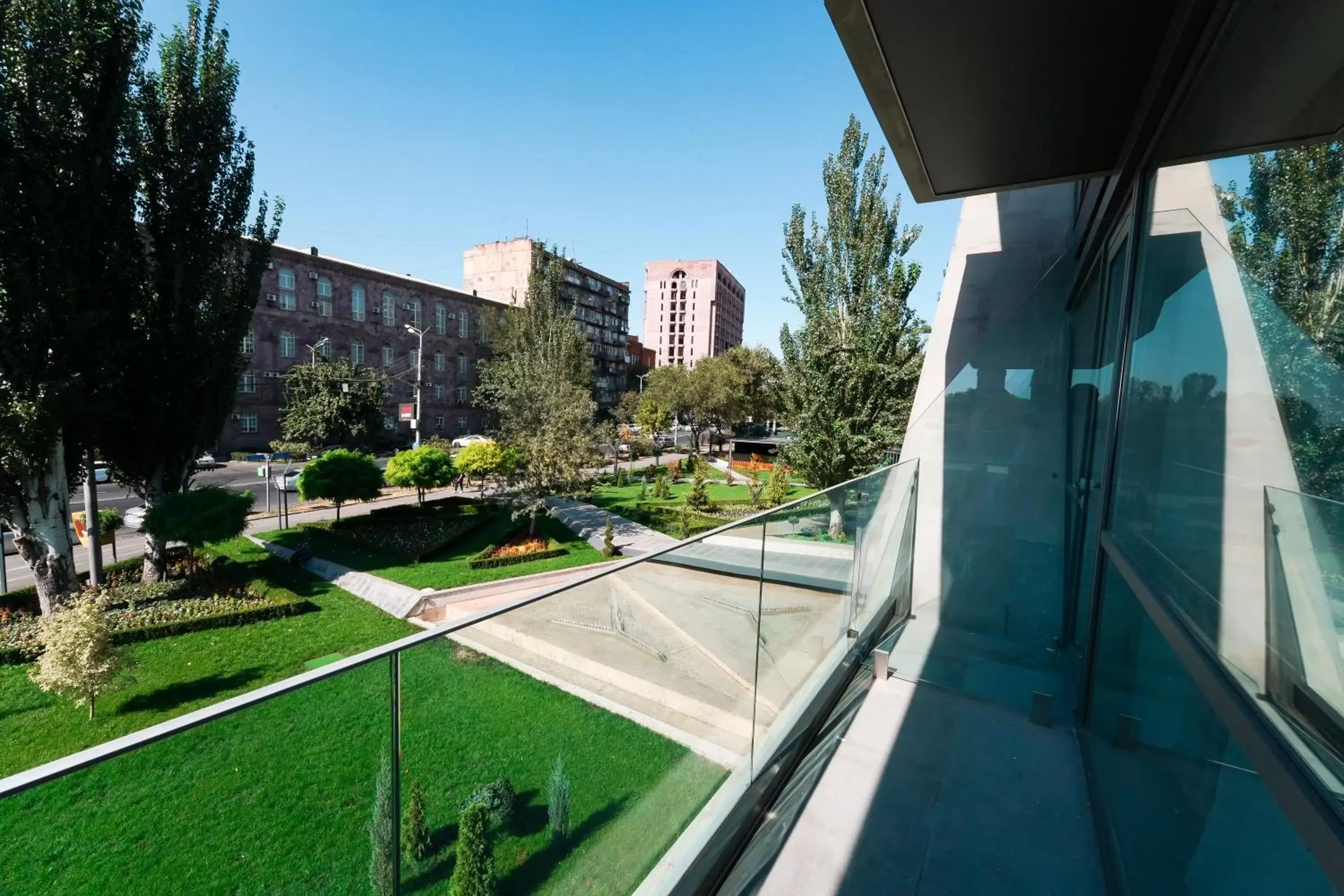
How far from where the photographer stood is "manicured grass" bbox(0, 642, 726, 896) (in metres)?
1.02

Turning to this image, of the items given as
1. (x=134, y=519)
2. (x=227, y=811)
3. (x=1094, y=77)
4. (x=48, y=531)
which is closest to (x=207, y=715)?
(x=227, y=811)

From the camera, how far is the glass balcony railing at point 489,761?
106 centimetres

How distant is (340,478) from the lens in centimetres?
1527

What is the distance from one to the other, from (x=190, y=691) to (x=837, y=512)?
341 inches

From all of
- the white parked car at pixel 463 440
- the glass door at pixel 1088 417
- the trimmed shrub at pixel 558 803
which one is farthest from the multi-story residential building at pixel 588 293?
the trimmed shrub at pixel 558 803

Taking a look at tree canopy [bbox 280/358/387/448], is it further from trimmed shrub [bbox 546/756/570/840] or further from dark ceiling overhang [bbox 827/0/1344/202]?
dark ceiling overhang [bbox 827/0/1344/202]

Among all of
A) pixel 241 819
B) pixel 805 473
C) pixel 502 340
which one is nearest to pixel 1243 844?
pixel 241 819

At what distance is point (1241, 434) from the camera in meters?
1.57

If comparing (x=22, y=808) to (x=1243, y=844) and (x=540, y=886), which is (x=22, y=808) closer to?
(x=540, y=886)

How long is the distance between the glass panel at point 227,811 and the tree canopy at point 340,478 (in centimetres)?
1628

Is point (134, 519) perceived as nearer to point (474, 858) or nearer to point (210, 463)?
point (210, 463)

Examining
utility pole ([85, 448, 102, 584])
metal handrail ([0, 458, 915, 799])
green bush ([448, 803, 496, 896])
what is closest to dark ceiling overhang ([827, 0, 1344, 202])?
metal handrail ([0, 458, 915, 799])

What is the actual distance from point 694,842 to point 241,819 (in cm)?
187

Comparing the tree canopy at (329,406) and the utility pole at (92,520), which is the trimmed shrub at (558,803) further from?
the tree canopy at (329,406)
